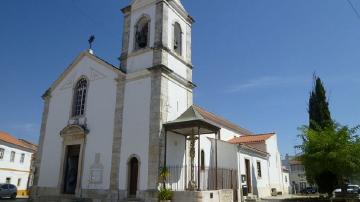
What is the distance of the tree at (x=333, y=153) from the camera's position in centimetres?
1703

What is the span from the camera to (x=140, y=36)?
1802 centimetres

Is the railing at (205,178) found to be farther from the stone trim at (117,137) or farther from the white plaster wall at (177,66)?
the white plaster wall at (177,66)

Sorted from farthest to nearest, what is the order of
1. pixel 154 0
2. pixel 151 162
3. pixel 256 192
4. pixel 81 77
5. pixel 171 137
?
pixel 256 192 → pixel 81 77 → pixel 154 0 → pixel 171 137 → pixel 151 162

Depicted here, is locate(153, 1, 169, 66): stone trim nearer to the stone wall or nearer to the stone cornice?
the stone cornice

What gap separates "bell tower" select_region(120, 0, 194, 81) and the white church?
0.19 feet

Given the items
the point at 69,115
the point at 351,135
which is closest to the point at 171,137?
the point at 69,115

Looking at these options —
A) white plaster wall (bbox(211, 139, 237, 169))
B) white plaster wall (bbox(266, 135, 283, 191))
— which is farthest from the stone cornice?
white plaster wall (bbox(266, 135, 283, 191))

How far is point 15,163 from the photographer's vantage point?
32.3 metres

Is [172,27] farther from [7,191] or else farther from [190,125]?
[7,191]

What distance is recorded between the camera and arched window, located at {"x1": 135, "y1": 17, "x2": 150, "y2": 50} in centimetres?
1772

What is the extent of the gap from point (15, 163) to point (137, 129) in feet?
76.4

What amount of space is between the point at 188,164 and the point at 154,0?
9.40m

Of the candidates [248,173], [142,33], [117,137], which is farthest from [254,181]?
[142,33]

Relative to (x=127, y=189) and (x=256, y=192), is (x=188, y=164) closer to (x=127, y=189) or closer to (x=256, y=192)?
(x=127, y=189)
